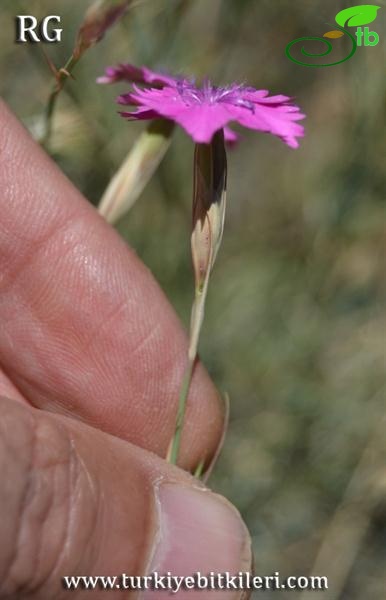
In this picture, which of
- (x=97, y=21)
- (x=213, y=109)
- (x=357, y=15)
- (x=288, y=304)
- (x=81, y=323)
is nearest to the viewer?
(x=213, y=109)

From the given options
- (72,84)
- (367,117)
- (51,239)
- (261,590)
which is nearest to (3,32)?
(72,84)

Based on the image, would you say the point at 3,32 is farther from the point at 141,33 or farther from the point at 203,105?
the point at 203,105

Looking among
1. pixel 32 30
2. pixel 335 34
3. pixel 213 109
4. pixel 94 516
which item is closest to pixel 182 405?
pixel 94 516

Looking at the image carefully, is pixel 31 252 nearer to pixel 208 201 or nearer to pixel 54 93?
pixel 54 93

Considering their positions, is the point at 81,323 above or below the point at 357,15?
below

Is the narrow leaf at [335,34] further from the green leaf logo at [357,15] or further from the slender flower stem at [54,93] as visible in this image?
the slender flower stem at [54,93]

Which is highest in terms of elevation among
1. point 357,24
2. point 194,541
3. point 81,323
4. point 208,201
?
point 357,24

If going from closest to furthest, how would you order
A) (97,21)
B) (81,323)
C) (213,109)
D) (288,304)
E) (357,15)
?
1. (213,109)
2. (97,21)
3. (81,323)
4. (357,15)
5. (288,304)

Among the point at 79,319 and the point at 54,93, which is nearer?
the point at 54,93
